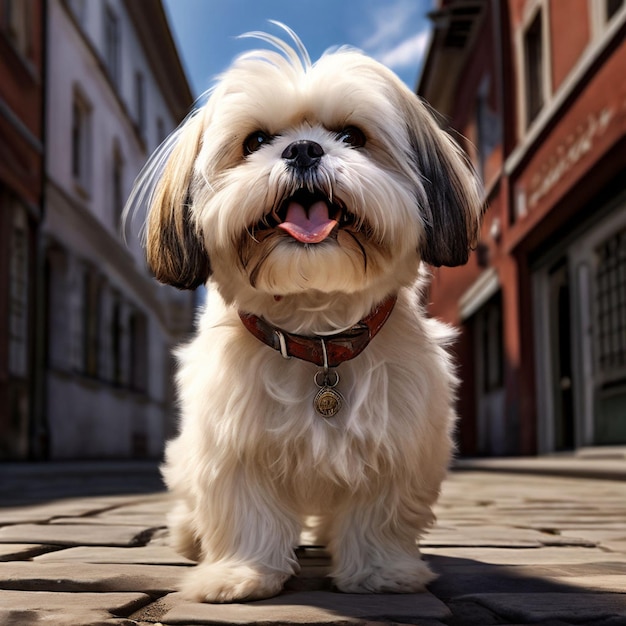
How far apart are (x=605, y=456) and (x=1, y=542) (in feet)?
25.5

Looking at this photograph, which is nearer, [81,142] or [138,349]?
[81,142]

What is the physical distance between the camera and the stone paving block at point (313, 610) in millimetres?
1988

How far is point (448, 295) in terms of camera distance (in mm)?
20969

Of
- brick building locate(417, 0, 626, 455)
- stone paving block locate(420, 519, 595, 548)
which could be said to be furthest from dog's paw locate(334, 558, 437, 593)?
brick building locate(417, 0, 626, 455)

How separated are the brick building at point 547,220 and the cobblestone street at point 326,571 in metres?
5.89

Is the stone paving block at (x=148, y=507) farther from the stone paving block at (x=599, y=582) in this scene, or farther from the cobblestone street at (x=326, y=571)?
the stone paving block at (x=599, y=582)

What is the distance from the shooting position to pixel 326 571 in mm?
2764

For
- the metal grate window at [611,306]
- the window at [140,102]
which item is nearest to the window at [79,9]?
the window at [140,102]

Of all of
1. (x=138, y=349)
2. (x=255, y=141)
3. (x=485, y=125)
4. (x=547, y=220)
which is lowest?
(x=255, y=141)

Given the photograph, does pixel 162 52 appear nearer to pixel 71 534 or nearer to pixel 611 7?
pixel 611 7

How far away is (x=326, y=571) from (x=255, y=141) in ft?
4.11

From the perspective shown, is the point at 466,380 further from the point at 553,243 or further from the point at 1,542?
the point at 1,542

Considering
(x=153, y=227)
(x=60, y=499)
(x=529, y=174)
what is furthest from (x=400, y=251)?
(x=529, y=174)

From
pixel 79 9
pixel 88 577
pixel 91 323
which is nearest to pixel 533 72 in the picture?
pixel 79 9
